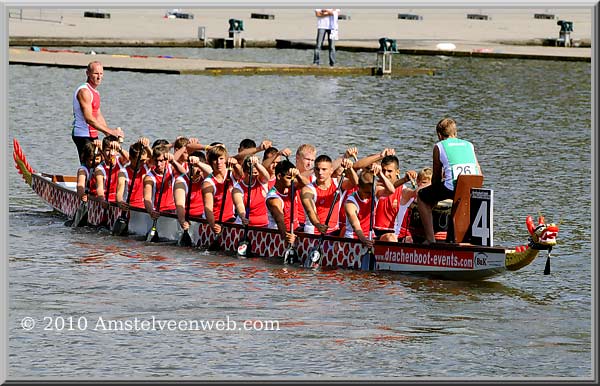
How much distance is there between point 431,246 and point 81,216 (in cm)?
714

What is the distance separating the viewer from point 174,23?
73.8m

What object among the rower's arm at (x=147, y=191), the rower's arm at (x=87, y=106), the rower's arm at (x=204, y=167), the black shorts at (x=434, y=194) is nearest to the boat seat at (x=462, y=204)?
the black shorts at (x=434, y=194)

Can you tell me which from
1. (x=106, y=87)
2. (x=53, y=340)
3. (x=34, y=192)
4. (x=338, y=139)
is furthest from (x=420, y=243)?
(x=106, y=87)

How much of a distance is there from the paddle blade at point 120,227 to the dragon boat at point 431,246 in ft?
1.89

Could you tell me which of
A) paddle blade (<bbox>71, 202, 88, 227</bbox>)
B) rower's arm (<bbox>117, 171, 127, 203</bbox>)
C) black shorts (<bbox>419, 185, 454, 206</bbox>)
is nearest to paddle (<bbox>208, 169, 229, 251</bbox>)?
rower's arm (<bbox>117, 171, 127, 203</bbox>)

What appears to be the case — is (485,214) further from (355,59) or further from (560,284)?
(355,59)

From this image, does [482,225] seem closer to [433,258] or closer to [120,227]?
[433,258]

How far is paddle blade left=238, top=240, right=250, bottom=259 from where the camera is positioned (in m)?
19.8

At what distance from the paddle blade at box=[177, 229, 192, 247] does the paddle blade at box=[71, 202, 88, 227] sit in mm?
2527

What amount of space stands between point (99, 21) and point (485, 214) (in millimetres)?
57685

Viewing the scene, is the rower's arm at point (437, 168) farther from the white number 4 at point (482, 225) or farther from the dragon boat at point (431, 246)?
the white number 4 at point (482, 225)

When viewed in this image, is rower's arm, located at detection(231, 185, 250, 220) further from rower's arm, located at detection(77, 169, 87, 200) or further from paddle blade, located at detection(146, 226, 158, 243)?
rower's arm, located at detection(77, 169, 87, 200)

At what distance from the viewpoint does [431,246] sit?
A: 1797 cm

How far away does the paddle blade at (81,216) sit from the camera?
2270 centimetres
